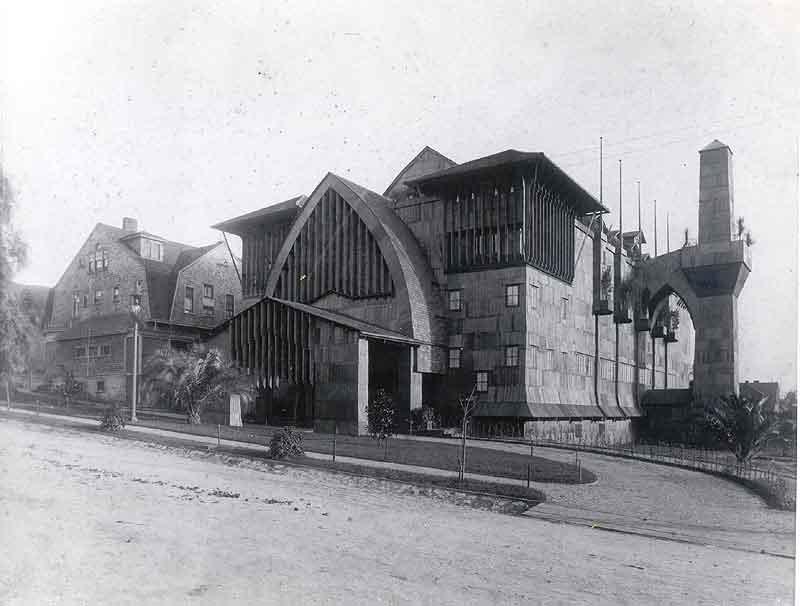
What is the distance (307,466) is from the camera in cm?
1650

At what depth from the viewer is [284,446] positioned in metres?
17.0

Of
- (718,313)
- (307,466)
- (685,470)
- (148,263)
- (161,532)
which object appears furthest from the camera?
(718,313)

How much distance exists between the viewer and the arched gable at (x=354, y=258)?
96.8 ft

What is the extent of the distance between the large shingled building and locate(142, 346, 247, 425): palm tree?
4.60 meters

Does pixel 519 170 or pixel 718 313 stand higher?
pixel 519 170

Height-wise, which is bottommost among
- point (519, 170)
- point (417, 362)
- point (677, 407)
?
point (677, 407)

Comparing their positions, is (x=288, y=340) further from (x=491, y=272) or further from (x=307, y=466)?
(x=491, y=272)

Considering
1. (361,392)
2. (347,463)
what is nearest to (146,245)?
(347,463)

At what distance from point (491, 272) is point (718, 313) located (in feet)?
34.5

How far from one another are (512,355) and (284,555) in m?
22.0

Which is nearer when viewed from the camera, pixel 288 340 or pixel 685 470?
pixel 685 470

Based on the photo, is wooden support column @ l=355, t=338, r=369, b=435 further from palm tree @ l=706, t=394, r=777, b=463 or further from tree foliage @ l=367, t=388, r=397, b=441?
palm tree @ l=706, t=394, r=777, b=463

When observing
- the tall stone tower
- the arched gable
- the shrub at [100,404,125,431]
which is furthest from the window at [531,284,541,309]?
the shrub at [100,404,125,431]

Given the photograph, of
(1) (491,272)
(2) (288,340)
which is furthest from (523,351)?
(2) (288,340)
